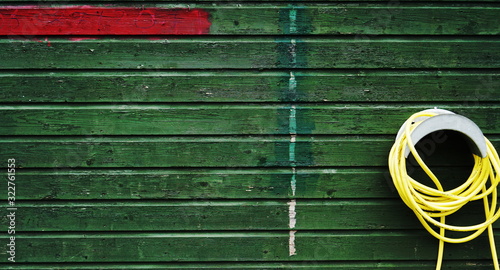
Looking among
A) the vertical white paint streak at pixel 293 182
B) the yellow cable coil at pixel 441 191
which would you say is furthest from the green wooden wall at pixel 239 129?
the yellow cable coil at pixel 441 191

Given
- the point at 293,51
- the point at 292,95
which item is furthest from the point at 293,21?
the point at 292,95

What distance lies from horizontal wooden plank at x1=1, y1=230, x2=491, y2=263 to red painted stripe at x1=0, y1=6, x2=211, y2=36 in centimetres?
121

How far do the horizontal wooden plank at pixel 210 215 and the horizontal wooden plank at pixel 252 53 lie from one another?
817 mm

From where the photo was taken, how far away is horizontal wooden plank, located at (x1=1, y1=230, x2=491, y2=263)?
99.9 inches

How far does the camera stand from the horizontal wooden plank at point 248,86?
248cm

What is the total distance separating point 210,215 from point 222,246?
201mm

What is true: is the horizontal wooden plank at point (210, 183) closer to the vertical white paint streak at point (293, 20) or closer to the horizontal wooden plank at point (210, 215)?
the horizontal wooden plank at point (210, 215)

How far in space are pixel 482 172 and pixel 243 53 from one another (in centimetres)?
149

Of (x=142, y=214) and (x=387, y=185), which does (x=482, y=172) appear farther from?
(x=142, y=214)

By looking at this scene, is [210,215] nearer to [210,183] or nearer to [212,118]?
[210,183]

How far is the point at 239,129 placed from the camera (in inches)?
98.8

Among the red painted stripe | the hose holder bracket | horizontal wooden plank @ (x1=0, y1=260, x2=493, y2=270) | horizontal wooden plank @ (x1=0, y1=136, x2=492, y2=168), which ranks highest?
the red painted stripe

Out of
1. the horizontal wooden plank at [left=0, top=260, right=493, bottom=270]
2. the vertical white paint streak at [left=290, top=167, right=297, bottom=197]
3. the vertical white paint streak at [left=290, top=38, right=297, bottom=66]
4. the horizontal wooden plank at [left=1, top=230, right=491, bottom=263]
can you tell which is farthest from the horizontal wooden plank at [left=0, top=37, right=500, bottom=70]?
the horizontal wooden plank at [left=0, top=260, right=493, bottom=270]

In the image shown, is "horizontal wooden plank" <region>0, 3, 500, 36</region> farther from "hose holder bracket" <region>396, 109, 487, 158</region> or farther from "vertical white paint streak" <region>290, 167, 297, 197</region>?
"vertical white paint streak" <region>290, 167, 297, 197</region>
